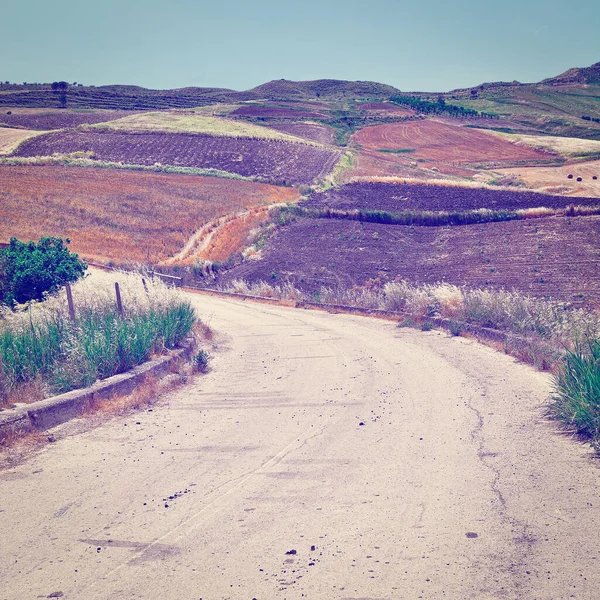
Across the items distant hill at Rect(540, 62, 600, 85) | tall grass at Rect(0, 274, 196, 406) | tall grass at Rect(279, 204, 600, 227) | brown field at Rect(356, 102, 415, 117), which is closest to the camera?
tall grass at Rect(0, 274, 196, 406)

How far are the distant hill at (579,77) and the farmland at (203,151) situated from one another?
107029 mm

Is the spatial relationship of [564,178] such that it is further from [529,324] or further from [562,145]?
[529,324]

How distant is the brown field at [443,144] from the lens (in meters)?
78.8

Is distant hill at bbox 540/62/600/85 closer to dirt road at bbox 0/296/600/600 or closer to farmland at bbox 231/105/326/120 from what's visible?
farmland at bbox 231/105/326/120

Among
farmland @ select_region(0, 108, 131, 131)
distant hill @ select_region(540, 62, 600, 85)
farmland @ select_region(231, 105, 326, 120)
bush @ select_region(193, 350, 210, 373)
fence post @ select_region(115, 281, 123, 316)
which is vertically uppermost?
distant hill @ select_region(540, 62, 600, 85)

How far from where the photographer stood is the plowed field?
78.9ft

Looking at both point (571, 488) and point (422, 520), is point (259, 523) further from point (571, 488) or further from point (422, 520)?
point (571, 488)

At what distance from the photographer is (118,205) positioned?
159ft

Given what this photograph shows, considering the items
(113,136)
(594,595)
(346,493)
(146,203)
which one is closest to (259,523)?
(346,493)

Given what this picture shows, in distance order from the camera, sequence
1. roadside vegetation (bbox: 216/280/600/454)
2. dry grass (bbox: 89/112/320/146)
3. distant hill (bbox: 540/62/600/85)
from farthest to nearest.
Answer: distant hill (bbox: 540/62/600/85) → dry grass (bbox: 89/112/320/146) → roadside vegetation (bbox: 216/280/600/454)

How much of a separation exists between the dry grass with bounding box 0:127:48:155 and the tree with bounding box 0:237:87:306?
185 feet

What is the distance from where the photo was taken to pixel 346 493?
6.50 m

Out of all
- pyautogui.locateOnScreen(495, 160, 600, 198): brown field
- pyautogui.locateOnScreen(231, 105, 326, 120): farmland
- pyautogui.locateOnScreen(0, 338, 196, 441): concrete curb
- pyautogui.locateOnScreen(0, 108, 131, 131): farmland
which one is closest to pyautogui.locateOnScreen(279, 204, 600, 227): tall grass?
pyautogui.locateOnScreen(495, 160, 600, 198): brown field

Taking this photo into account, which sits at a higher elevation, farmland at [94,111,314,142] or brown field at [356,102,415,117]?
brown field at [356,102,415,117]
